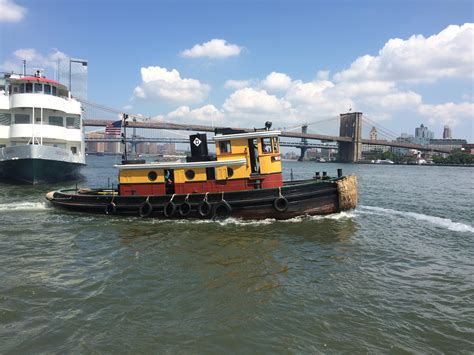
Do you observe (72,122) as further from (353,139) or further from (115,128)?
(353,139)

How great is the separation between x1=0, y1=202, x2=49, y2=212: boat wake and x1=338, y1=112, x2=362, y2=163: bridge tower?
11475cm

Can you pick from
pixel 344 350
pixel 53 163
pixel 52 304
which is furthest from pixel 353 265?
pixel 53 163

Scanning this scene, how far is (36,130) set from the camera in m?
28.1

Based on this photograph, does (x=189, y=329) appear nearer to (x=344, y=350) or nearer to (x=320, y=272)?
(x=344, y=350)

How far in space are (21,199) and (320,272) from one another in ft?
62.2

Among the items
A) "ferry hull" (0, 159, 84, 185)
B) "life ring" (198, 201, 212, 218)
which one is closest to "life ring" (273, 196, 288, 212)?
"life ring" (198, 201, 212, 218)

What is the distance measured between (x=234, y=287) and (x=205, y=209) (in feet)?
21.9

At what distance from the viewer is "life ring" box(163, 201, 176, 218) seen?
14703 mm

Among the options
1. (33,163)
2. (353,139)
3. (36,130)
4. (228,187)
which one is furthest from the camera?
(353,139)

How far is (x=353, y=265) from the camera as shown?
967 centimetres

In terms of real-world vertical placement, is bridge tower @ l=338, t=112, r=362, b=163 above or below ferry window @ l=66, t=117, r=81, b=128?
above

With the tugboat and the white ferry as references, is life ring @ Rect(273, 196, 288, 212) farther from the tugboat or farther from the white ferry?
the white ferry

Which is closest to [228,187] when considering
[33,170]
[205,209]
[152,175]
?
[205,209]

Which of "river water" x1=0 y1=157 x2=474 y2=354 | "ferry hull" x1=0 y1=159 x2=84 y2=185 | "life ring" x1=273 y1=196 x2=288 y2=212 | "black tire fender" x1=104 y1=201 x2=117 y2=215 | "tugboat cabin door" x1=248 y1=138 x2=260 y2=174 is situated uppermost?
"tugboat cabin door" x1=248 y1=138 x2=260 y2=174
